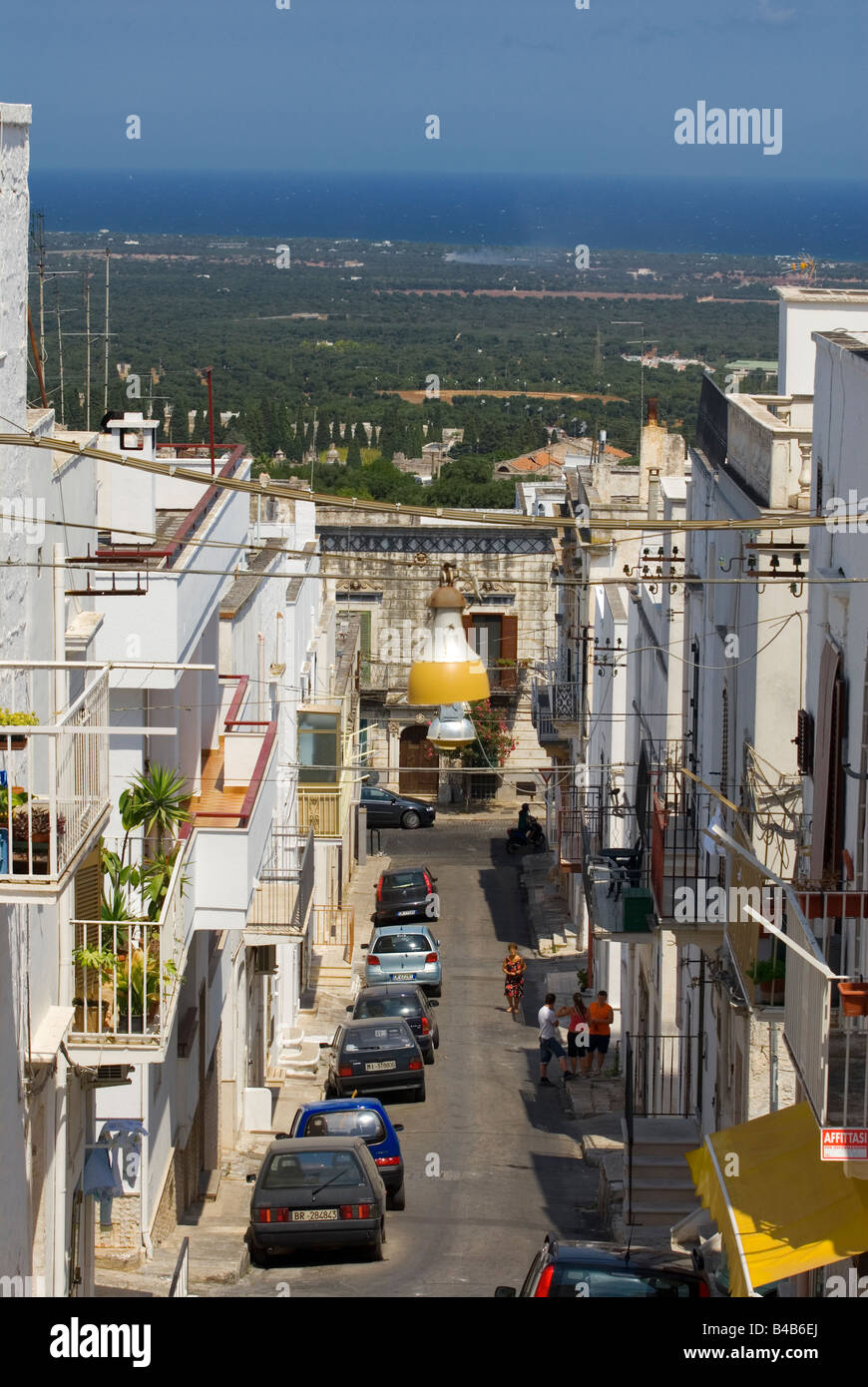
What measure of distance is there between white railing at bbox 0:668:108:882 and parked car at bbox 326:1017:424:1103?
50.2 feet

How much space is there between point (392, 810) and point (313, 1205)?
3017 centimetres

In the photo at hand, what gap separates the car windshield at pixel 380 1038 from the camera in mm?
26359

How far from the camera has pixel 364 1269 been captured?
61.6 feet

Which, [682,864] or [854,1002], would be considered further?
[682,864]

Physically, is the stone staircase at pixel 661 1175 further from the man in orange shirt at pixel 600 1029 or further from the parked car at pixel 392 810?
the parked car at pixel 392 810

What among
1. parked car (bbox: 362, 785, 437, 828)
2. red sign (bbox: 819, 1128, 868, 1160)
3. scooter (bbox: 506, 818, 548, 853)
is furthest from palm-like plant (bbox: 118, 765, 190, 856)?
parked car (bbox: 362, 785, 437, 828)

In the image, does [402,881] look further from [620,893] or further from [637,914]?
[637,914]

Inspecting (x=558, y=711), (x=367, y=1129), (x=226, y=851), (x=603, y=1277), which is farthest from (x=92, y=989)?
(x=558, y=711)

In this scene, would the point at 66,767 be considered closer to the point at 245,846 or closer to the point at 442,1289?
the point at 245,846

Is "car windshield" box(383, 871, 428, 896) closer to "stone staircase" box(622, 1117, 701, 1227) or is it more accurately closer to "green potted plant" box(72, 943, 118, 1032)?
"stone staircase" box(622, 1117, 701, 1227)

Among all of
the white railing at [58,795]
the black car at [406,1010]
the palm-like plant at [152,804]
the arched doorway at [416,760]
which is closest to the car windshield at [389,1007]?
the black car at [406,1010]

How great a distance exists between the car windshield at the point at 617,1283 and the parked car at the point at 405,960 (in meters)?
18.7

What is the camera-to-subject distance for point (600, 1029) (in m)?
27.8

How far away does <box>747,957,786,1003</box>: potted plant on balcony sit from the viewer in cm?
1444
